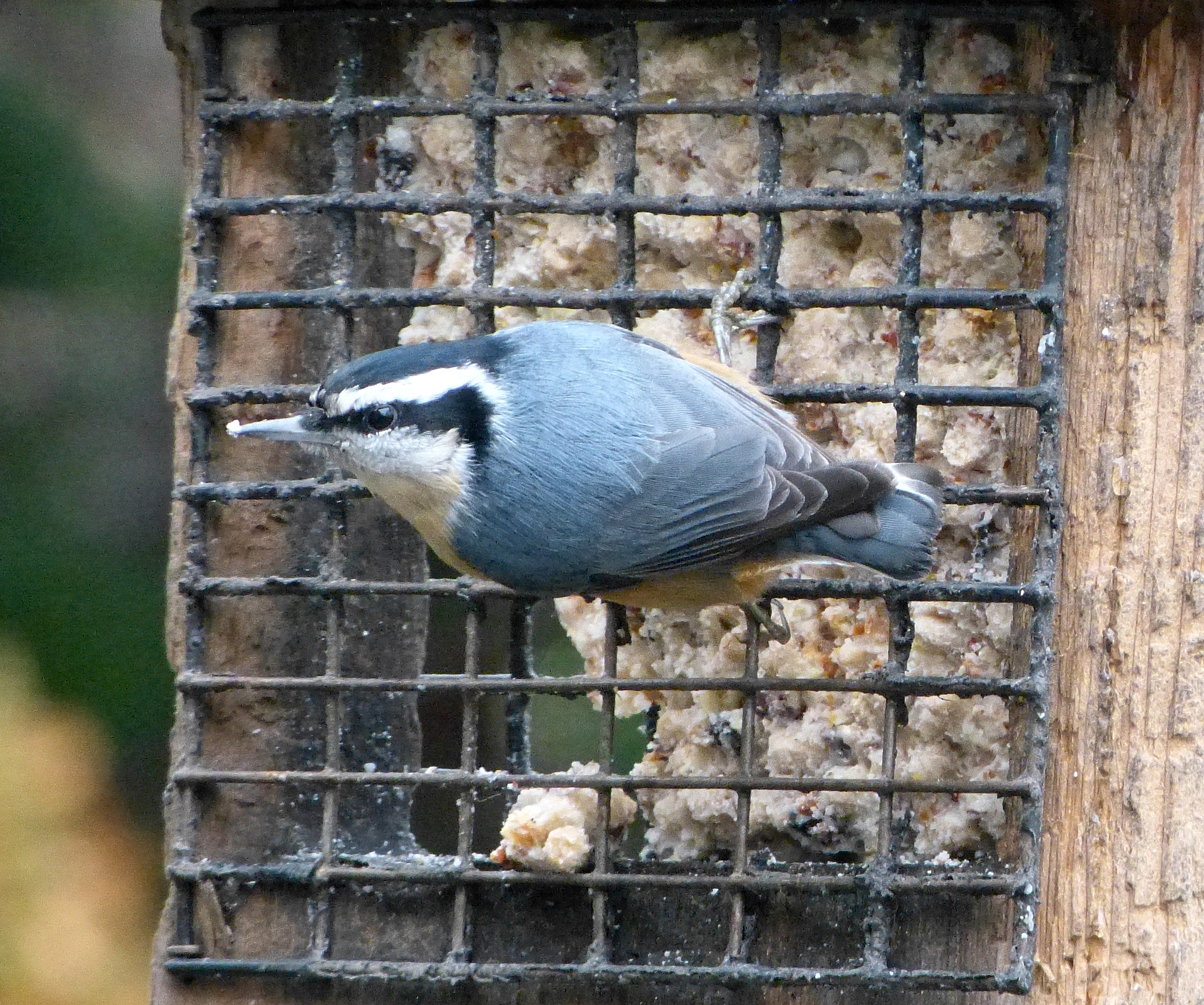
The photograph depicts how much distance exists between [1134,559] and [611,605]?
0.74 m

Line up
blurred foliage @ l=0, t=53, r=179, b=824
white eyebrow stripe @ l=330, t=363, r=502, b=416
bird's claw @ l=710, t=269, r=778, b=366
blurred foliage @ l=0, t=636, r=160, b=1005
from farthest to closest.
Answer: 1. blurred foliage @ l=0, t=53, r=179, b=824
2. blurred foliage @ l=0, t=636, r=160, b=1005
3. bird's claw @ l=710, t=269, r=778, b=366
4. white eyebrow stripe @ l=330, t=363, r=502, b=416

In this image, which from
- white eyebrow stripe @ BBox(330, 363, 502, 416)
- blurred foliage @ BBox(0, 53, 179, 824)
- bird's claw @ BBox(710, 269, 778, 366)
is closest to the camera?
white eyebrow stripe @ BBox(330, 363, 502, 416)

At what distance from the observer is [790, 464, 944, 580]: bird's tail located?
2182 mm

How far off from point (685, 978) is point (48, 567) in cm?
174

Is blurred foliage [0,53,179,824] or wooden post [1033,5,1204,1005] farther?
blurred foliage [0,53,179,824]

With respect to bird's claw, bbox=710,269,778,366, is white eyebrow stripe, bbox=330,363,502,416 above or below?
below

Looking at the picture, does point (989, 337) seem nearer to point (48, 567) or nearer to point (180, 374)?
point (180, 374)

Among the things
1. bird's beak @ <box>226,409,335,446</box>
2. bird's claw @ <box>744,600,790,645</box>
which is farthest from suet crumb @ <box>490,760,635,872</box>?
bird's beak @ <box>226,409,335,446</box>

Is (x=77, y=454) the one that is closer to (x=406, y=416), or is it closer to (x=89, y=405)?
(x=89, y=405)

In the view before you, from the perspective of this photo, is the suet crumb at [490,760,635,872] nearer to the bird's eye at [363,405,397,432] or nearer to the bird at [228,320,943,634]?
the bird at [228,320,943,634]

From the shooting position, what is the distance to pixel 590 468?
84.7 inches

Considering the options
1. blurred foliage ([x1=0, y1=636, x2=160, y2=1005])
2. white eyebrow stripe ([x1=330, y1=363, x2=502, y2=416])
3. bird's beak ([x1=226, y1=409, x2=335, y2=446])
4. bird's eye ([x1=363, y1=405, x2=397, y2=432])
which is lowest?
blurred foliage ([x1=0, y1=636, x2=160, y2=1005])

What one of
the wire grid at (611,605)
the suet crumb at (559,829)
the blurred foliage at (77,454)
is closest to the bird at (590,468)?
the wire grid at (611,605)

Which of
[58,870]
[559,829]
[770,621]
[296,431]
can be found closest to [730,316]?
[770,621]
